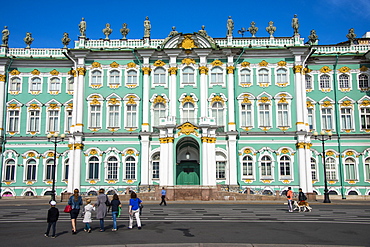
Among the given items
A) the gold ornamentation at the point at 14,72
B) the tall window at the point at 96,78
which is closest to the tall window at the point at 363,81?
the tall window at the point at 96,78

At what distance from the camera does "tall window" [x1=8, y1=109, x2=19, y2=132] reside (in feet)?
151

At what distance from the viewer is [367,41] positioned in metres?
61.4

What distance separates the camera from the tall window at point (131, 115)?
44688 mm

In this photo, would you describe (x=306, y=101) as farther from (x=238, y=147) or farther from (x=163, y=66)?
(x=163, y=66)

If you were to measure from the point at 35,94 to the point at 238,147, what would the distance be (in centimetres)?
2418

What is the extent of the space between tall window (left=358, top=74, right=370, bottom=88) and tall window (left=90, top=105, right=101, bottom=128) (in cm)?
2990

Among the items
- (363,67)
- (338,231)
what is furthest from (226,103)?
(338,231)

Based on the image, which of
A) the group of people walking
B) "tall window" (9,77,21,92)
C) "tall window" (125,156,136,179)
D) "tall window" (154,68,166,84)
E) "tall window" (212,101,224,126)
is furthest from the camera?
"tall window" (9,77,21,92)

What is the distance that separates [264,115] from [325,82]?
28.3 feet

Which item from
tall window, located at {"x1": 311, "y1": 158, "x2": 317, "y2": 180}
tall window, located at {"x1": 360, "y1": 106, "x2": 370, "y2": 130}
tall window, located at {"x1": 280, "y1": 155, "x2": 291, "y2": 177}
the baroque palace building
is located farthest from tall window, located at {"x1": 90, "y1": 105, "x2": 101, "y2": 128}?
tall window, located at {"x1": 360, "y1": 106, "x2": 370, "y2": 130}

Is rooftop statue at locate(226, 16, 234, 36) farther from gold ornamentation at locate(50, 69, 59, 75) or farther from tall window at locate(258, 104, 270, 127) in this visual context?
gold ornamentation at locate(50, 69, 59, 75)

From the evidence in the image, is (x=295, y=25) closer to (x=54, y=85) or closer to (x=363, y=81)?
(x=363, y=81)

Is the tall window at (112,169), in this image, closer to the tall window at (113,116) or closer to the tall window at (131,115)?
the tall window at (113,116)

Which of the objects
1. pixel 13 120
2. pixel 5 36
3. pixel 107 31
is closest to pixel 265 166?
pixel 107 31
